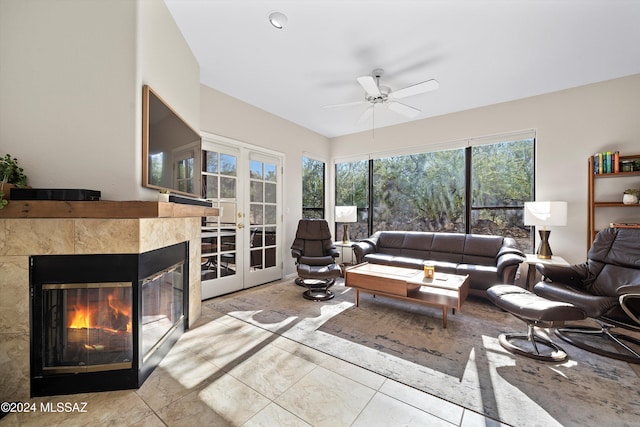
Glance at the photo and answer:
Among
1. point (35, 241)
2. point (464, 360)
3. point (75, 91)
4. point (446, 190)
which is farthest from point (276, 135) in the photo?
point (464, 360)

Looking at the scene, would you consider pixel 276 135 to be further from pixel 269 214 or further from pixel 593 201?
pixel 593 201

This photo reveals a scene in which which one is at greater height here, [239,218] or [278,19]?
[278,19]

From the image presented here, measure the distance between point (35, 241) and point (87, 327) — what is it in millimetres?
629

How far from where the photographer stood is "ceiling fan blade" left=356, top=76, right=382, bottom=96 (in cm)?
254

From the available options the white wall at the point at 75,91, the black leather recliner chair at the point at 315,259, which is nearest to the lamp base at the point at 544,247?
the black leather recliner chair at the point at 315,259

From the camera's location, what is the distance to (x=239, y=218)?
12.9 feet

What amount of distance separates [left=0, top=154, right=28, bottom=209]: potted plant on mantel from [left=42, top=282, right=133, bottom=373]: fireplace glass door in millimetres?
597

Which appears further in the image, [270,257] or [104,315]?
[270,257]

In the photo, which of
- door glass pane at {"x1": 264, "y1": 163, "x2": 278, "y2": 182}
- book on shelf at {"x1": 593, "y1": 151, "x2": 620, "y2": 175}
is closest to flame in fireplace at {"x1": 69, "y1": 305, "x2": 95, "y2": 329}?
door glass pane at {"x1": 264, "y1": 163, "x2": 278, "y2": 182}

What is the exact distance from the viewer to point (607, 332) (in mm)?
2383

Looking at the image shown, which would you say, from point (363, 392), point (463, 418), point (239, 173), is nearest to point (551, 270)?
point (463, 418)

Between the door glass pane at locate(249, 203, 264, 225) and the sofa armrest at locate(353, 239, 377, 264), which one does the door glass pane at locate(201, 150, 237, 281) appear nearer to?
the door glass pane at locate(249, 203, 264, 225)

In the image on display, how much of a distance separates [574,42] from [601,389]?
294cm

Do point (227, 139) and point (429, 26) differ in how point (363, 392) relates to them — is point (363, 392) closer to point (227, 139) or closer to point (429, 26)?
point (429, 26)
